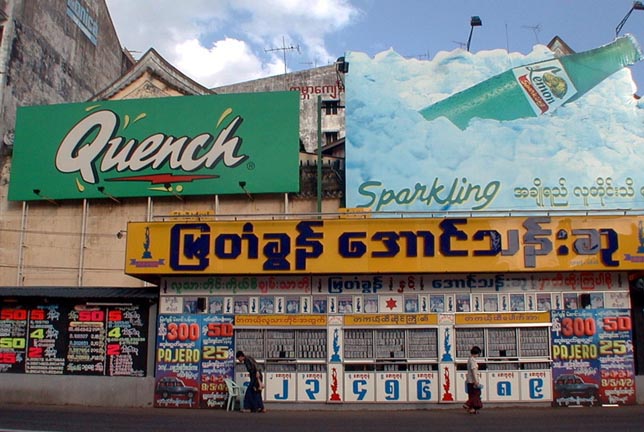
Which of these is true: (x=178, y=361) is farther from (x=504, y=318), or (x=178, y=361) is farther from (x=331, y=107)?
(x=331, y=107)

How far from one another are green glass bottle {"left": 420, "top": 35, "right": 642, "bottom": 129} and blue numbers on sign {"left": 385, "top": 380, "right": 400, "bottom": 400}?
46.4 feet

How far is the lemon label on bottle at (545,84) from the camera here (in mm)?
27719

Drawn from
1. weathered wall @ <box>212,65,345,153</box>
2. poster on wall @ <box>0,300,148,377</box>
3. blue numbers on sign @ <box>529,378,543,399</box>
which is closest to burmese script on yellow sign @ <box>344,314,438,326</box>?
blue numbers on sign @ <box>529,378,543,399</box>

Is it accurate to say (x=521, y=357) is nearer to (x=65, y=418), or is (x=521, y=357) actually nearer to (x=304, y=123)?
(x=65, y=418)

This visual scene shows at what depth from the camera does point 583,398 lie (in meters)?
16.1

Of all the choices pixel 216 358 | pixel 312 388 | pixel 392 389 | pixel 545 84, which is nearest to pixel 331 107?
pixel 545 84

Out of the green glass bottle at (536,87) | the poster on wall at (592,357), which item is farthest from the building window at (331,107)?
the poster on wall at (592,357)

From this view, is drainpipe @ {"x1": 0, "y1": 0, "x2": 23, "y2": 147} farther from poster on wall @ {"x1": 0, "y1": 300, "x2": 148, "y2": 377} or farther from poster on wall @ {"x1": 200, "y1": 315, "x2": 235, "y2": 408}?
poster on wall @ {"x1": 200, "y1": 315, "x2": 235, "y2": 408}

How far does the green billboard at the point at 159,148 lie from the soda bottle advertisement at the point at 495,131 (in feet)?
10.3

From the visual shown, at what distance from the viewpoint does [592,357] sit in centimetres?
1627

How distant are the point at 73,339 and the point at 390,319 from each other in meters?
8.57

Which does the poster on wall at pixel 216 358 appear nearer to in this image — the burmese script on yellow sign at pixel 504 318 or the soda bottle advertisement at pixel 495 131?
the burmese script on yellow sign at pixel 504 318

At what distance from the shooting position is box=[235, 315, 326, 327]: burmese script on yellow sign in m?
16.7

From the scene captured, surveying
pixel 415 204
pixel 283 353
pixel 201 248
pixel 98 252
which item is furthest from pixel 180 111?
pixel 283 353
